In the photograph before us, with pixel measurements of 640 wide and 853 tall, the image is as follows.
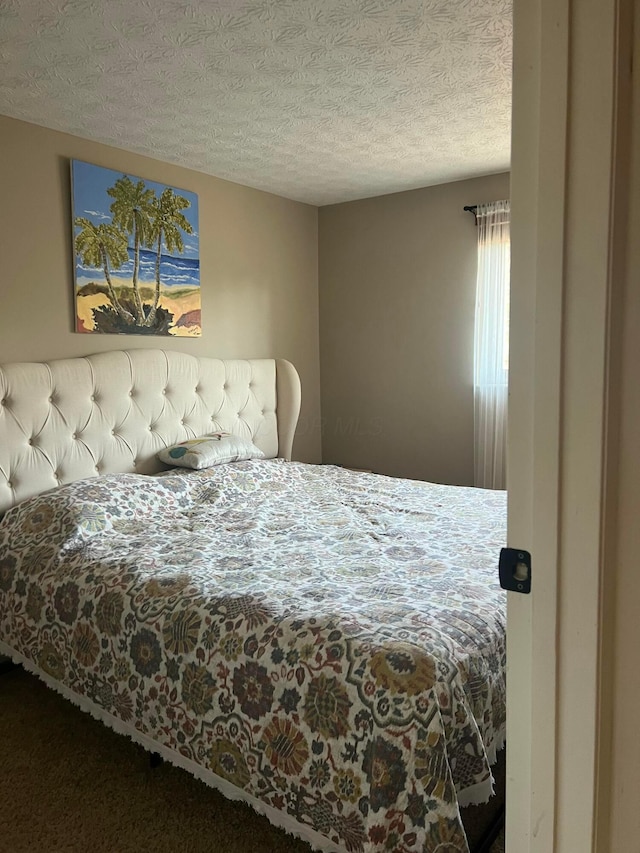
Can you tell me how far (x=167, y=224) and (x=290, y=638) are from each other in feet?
8.28

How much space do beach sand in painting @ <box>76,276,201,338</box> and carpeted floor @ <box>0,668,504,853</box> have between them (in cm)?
179

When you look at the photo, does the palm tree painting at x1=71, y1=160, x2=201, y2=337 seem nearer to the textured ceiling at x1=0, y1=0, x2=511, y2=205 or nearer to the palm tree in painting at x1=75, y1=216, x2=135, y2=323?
the palm tree in painting at x1=75, y1=216, x2=135, y2=323

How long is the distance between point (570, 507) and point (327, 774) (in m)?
0.94

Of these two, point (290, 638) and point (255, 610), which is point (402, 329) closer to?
point (255, 610)

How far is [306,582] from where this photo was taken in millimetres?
1894

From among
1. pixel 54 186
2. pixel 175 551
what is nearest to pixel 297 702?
pixel 175 551

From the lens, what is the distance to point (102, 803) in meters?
1.84

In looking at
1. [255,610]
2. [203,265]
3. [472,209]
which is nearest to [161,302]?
[203,265]

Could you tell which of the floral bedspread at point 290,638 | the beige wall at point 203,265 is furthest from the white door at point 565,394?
the beige wall at point 203,265

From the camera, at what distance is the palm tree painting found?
2.99m

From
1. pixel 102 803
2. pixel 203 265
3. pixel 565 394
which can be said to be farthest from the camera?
pixel 203 265

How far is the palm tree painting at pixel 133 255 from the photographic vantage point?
2986mm

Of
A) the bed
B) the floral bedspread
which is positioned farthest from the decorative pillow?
the floral bedspread

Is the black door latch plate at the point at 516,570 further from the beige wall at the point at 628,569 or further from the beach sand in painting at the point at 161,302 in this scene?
Answer: the beach sand in painting at the point at 161,302
